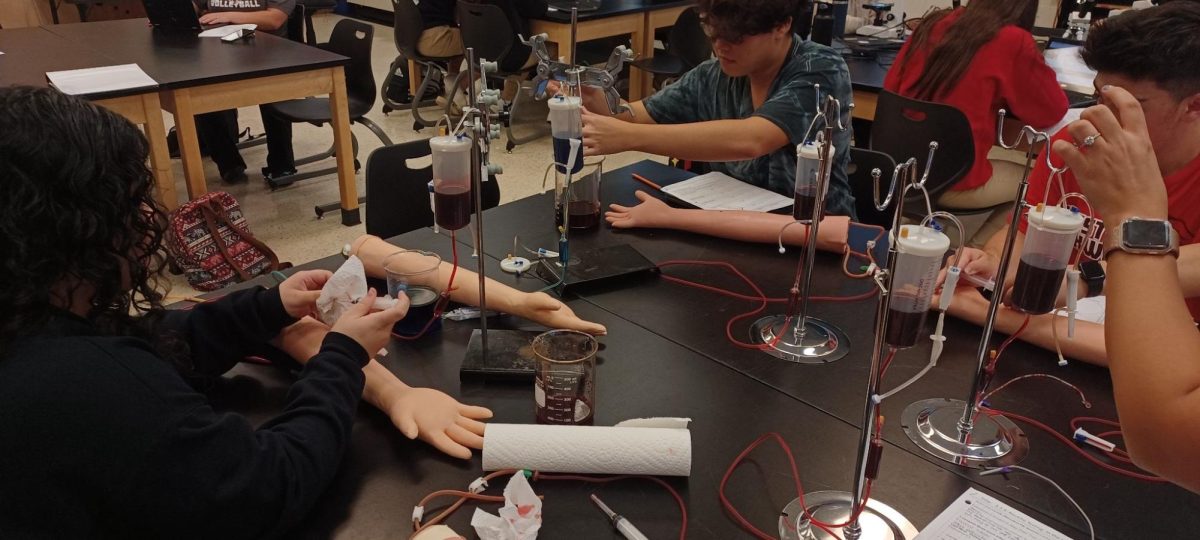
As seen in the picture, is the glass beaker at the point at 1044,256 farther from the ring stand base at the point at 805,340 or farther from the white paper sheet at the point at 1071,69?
the white paper sheet at the point at 1071,69

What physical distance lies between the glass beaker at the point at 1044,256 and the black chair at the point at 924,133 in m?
1.54

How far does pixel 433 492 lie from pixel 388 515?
0.06 meters

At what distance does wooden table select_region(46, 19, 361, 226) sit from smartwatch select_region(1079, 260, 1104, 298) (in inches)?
114

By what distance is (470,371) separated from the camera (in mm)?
1235

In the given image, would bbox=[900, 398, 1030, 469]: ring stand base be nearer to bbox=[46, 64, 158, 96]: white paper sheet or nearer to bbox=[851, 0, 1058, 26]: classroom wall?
bbox=[46, 64, 158, 96]: white paper sheet

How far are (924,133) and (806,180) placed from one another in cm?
Result: 144

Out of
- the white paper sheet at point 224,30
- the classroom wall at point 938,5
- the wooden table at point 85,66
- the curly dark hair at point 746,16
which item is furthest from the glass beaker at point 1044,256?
the classroom wall at point 938,5

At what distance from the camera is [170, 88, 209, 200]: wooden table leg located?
2.97 meters

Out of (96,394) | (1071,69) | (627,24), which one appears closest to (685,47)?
(627,24)

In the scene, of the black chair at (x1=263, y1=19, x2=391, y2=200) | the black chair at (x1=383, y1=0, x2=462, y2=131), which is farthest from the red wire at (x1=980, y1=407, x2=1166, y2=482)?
the black chair at (x1=383, y1=0, x2=462, y2=131)

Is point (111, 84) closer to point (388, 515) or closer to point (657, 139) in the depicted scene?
point (657, 139)

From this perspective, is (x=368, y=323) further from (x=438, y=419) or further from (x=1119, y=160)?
(x=1119, y=160)

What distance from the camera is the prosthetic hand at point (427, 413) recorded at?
3.52 ft

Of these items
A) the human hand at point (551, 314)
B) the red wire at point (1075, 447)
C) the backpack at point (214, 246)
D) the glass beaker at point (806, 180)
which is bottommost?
the backpack at point (214, 246)
